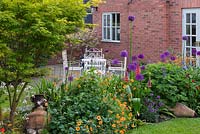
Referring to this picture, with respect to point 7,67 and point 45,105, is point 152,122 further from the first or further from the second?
point 7,67

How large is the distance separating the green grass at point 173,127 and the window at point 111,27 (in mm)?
10440

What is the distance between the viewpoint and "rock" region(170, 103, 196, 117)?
289 inches

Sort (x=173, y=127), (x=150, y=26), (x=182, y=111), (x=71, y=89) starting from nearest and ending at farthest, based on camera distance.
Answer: (x=71, y=89) < (x=173, y=127) < (x=182, y=111) < (x=150, y=26)

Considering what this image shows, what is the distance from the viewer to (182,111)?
735cm

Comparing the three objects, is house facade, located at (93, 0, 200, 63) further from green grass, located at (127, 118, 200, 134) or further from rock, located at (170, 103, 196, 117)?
green grass, located at (127, 118, 200, 134)

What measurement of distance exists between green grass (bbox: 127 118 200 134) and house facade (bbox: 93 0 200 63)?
597 centimetres

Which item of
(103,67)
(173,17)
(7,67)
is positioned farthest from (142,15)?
(7,67)

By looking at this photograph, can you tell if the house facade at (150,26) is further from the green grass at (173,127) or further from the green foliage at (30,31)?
the green foliage at (30,31)

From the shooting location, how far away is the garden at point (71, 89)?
537 cm

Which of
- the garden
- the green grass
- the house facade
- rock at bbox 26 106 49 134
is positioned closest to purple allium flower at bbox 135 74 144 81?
the garden

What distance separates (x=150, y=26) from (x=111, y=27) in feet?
9.24

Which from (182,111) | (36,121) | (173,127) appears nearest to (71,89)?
(36,121)

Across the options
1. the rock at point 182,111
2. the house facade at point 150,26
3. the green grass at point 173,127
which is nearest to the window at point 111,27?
the house facade at point 150,26

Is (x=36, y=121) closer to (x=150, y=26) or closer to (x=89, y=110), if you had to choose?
(x=89, y=110)
